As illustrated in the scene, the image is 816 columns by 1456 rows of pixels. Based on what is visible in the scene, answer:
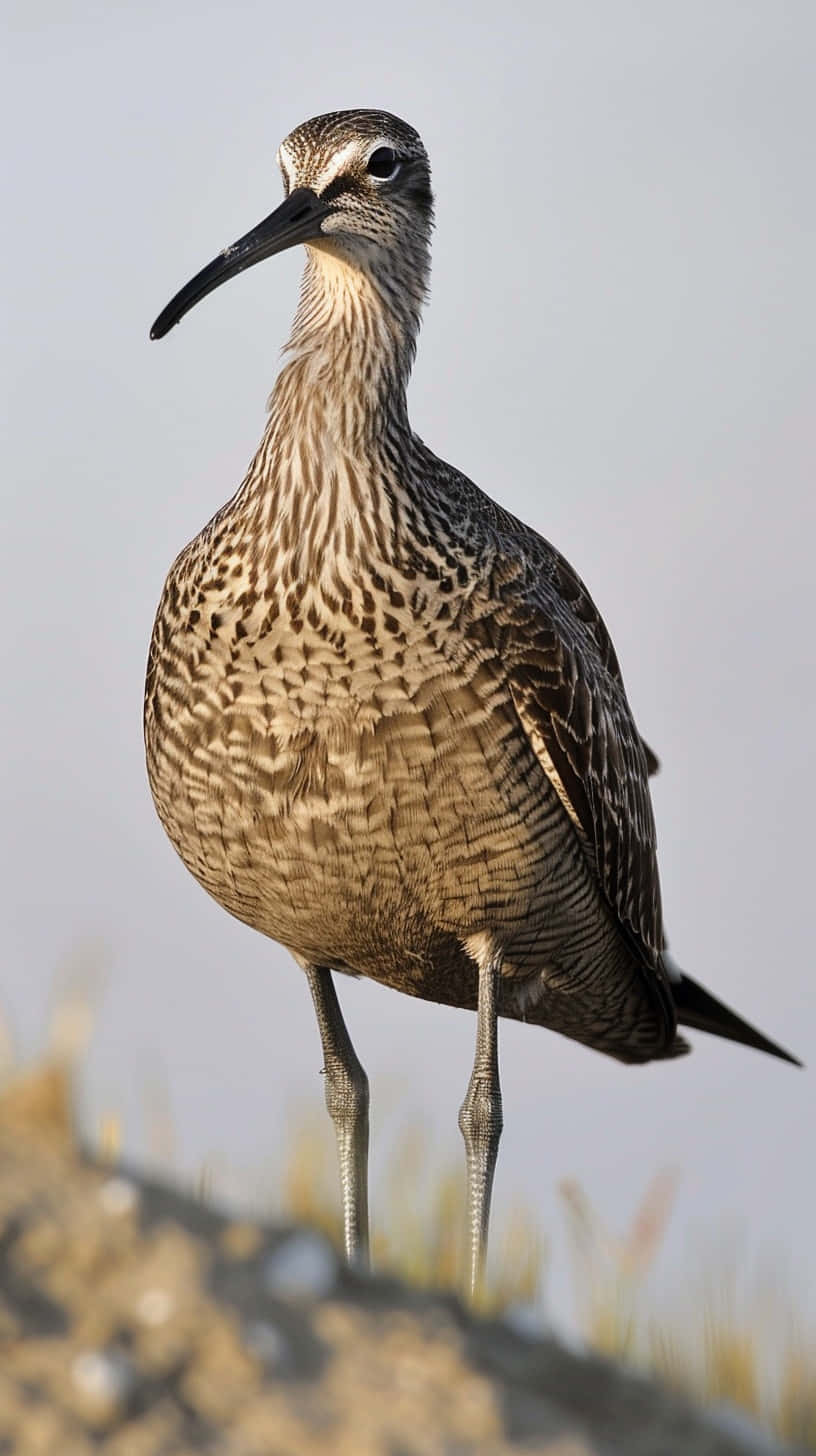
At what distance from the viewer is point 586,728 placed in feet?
25.8

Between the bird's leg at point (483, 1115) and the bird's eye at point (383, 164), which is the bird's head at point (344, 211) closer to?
the bird's eye at point (383, 164)

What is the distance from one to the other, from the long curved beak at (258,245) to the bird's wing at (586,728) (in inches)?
56.4

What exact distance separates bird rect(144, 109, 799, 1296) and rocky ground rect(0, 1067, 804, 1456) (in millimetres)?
2696

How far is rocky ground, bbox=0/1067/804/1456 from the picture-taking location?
3.58 m

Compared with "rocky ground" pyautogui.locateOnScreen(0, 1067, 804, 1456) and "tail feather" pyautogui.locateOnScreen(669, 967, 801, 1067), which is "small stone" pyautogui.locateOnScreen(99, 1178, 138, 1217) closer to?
"rocky ground" pyautogui.locateOnScreen(0, 1067, 804, 1456)

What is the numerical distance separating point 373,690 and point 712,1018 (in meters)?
3.63

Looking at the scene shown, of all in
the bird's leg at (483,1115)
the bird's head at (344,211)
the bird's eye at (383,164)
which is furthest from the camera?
the bird's leg at (483,1115)

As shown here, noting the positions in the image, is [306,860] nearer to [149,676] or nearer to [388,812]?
[388,812]

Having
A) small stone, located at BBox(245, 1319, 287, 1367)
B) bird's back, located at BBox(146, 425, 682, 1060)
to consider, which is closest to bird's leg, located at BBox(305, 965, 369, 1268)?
bird's back, located at BBox(146, 425, 682, 1060)

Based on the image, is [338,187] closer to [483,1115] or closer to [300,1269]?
[483,1115]

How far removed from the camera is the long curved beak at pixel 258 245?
754cm

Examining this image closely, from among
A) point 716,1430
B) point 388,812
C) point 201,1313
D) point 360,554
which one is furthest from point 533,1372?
point 360,554

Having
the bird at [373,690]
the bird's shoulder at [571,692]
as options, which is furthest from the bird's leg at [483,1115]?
the bird's shoulder at [571,692]

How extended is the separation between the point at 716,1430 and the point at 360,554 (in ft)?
12.4
